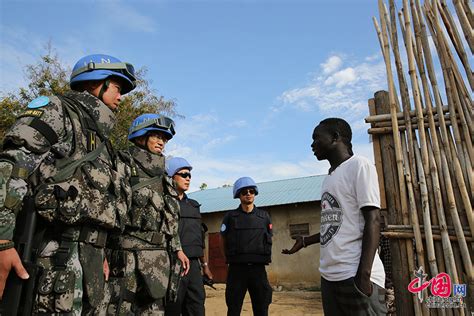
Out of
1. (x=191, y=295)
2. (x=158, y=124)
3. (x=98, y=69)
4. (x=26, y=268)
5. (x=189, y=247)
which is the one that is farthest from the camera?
(x=189, y=247)

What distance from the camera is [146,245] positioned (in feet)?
10.1

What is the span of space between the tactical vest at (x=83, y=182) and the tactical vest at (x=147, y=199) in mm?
588

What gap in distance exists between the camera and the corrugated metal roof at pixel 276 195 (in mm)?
14719

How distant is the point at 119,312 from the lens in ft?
8.91

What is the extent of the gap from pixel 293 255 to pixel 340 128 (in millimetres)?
12199

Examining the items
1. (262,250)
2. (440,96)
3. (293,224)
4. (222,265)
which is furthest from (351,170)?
(222,265)

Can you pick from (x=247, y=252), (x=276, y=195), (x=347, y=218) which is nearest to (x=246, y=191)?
(x=247, y=252)

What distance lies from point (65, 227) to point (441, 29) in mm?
3568

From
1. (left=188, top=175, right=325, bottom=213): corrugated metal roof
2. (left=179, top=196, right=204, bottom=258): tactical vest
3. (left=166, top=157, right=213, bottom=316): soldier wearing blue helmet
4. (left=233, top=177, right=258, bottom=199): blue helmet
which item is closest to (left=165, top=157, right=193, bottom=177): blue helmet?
(left=166, top=157, right=213, bottom=316): soldier wearing blue helmet

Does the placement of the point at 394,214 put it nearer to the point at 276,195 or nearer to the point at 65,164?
the point at 65,164

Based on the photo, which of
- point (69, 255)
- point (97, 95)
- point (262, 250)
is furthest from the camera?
point (262, 250)

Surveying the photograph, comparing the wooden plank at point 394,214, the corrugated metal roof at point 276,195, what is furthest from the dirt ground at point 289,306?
the wooden plank at point 394,214

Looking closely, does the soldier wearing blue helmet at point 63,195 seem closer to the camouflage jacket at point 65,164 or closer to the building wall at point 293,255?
the camouflage jacket at point 65,164

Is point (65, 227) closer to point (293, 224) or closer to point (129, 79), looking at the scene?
point (129, 79)
